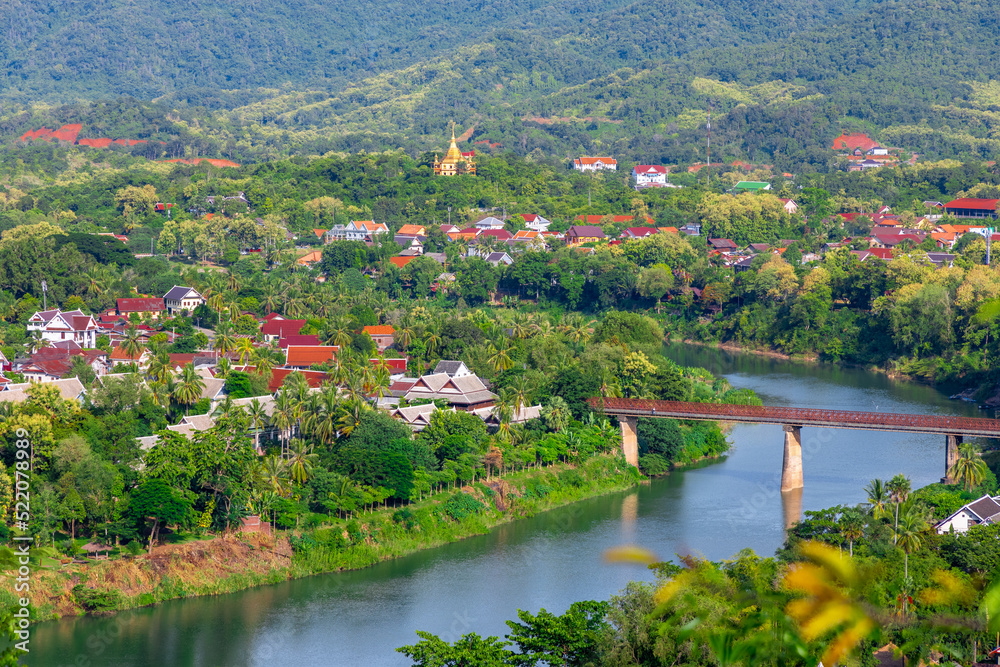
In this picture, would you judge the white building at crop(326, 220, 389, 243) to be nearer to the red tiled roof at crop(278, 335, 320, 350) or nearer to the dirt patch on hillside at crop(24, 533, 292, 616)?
the red tiled roof at crop(278, 335, 320, 350)

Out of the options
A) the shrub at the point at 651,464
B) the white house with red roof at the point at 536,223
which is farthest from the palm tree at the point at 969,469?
the white house with red roof at the point at 536,223

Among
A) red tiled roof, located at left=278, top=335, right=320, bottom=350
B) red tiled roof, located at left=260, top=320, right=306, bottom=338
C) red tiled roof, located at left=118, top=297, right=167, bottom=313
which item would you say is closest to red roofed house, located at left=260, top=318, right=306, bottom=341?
red tiled roof, located at left=260, top=320, right=306, bottom=338

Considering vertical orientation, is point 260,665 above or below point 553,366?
below

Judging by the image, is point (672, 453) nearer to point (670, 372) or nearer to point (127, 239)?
point (670, 372)

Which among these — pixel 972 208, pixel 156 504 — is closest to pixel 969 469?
pixel 156 504

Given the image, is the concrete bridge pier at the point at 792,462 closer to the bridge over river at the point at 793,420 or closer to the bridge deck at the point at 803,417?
the bridge over river at the point at 793,420

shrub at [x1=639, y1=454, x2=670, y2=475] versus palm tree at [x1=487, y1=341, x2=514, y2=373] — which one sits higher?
palm tree at [x1=487, y1=341, x2=514, y2=373]

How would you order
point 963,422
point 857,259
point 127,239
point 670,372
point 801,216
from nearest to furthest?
point 963,422 → point 670,372 → point 857,259 → point 127,239 → point 801,216

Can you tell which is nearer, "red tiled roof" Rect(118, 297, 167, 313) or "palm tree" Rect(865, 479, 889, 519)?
"palm tree" Rect(865, 479, 889, 519)

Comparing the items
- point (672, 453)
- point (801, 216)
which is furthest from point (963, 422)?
point (801, 216)
